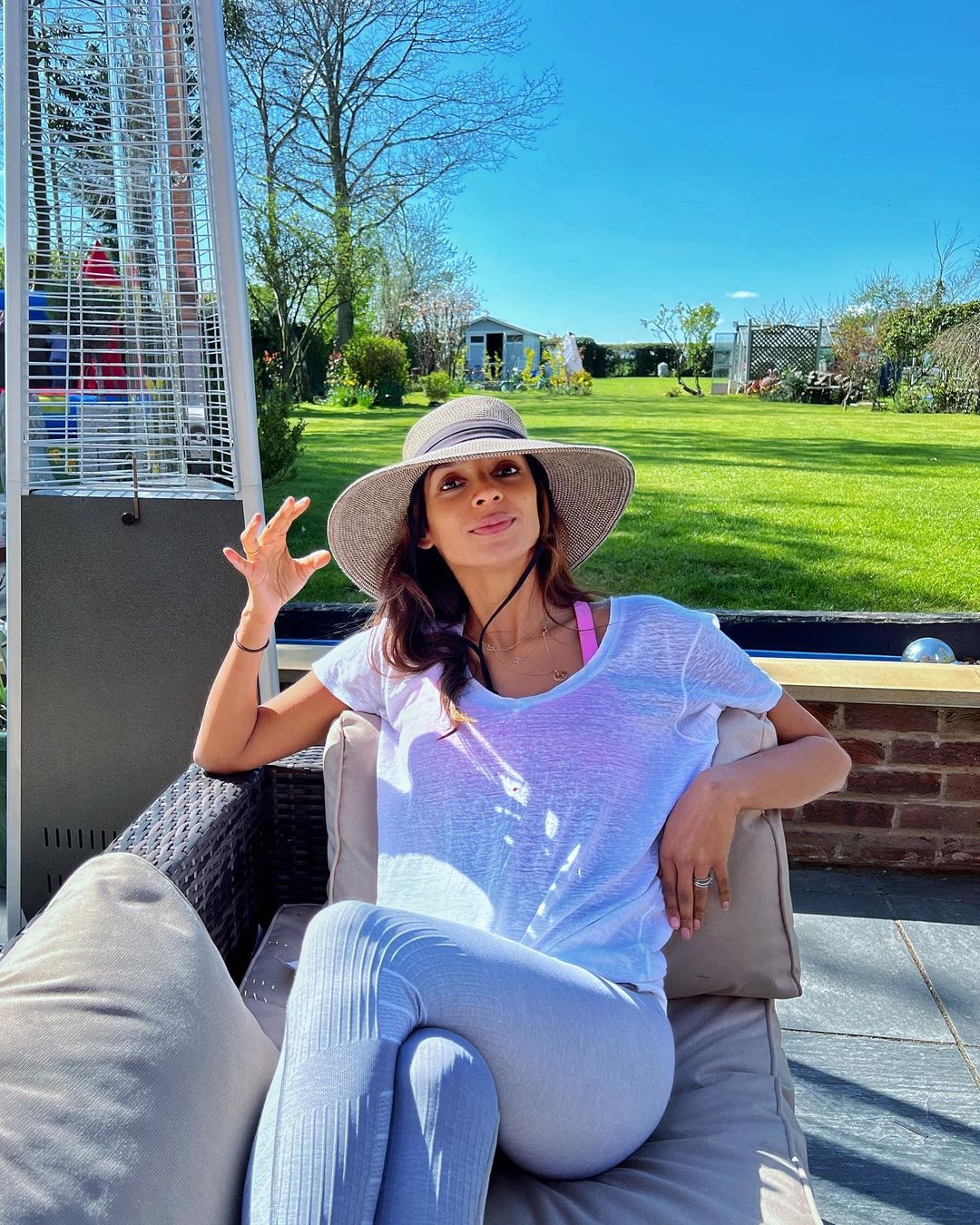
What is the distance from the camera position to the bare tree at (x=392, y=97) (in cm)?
497

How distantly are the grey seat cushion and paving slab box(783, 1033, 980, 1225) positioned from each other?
38 centimetres

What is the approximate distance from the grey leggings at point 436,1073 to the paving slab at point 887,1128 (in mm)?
609

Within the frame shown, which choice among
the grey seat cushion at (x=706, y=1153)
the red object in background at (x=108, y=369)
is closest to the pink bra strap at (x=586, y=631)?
the grey seat cushion at (x=706, y=1153)

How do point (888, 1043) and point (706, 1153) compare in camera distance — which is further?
point (888, 1043)

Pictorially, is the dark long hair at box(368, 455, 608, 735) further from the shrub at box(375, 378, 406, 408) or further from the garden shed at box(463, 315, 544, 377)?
the shrub at box(375, 378, 406, 408)

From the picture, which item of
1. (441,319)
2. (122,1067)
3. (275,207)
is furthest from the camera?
(441,319)

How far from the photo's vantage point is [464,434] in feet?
4.98

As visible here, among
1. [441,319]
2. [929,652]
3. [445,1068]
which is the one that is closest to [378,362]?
[441,319]

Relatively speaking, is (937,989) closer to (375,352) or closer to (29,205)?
(29,205)

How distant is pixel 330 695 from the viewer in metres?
1.58

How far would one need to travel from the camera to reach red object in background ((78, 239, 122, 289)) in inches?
75.0

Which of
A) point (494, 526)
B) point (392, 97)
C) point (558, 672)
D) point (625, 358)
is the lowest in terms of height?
point (558, 672)

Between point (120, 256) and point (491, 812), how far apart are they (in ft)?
4.45

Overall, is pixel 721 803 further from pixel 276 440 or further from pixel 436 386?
pixel 436 386
